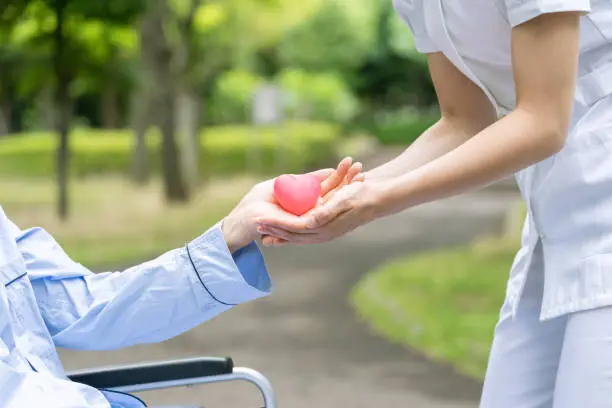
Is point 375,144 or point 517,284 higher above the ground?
point 517,284

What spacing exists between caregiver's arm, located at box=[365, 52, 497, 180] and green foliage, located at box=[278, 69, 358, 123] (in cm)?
2894

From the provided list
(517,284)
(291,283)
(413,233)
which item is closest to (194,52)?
(413,233)

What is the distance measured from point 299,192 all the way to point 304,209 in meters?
0.03

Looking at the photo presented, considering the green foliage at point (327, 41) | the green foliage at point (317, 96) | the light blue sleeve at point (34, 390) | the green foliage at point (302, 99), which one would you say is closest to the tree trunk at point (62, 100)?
the light blue sleeve at point (34, 390)

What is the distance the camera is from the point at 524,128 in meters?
1.33

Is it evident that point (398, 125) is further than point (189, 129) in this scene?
Yes

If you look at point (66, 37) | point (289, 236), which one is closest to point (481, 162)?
point (289, 236)

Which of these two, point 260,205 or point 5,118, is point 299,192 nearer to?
point 260,205

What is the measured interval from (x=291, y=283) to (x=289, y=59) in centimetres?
2158

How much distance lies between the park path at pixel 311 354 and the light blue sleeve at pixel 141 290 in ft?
9.61

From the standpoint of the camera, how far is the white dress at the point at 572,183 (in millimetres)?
1344

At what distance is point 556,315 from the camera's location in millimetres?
1396

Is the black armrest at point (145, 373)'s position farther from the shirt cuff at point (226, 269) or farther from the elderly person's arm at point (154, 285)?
the shirt cuff at point (226, 269)

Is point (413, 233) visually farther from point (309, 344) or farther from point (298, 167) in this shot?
point (298, 167)
